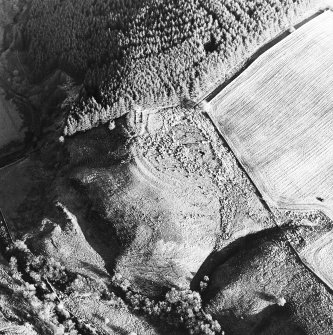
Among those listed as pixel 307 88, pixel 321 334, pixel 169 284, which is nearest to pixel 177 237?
pixel 169 284

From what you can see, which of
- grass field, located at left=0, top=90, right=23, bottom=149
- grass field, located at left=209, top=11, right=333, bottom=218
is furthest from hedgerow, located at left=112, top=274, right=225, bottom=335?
grass field, located at left=0, top=90, right=23, bottom=149

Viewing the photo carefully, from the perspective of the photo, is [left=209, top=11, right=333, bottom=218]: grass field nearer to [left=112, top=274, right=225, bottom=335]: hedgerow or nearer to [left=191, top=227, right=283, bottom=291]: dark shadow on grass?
[left=191, top=227, right=283, bottom=291]: dark shadow on grass

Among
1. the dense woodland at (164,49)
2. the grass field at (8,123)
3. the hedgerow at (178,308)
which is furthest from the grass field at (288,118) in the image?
the grass field at (8,123)

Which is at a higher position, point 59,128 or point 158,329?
point 59,128

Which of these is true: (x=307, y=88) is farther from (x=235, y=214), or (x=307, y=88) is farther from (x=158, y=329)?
(x=158, y=329)

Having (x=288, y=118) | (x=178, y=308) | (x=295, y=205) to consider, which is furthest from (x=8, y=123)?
(x=295, y=205)

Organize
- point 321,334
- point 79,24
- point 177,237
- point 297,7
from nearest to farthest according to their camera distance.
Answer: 1. point 321,334
2. point 177,237
3. point 297,7
4. point 79,24

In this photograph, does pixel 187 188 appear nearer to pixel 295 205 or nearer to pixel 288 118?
pixel 295 205
